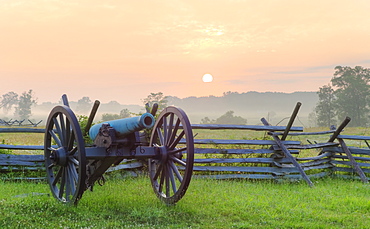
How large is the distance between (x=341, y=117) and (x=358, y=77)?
6.58 metres

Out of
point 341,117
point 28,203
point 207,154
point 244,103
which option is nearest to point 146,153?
point 28,203

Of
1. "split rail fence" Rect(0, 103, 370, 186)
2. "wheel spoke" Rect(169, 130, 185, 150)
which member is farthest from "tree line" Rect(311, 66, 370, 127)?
"wheel spoke" Rect(169, 130, 185, 150)

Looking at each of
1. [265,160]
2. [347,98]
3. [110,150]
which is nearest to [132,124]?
[110,150]

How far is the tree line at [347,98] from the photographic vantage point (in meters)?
53.3

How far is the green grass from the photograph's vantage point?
18.4 feet

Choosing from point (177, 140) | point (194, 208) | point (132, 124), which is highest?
point (132, 124)

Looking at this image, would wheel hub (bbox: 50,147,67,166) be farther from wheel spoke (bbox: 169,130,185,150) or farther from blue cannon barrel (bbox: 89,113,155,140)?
wheel spoke (bbox: 169,130,185,150)

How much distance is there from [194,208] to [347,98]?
52616 mm

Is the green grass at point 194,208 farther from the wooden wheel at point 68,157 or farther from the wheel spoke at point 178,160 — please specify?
the wheel spoke at point 178,160

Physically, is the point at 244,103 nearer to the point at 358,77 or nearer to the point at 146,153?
the point at 358,77

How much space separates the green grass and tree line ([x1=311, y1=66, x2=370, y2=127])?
48278 mm

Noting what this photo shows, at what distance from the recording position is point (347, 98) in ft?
178

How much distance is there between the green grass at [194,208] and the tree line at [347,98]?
1901 inches

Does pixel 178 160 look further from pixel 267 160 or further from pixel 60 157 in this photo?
pixel 267 160
